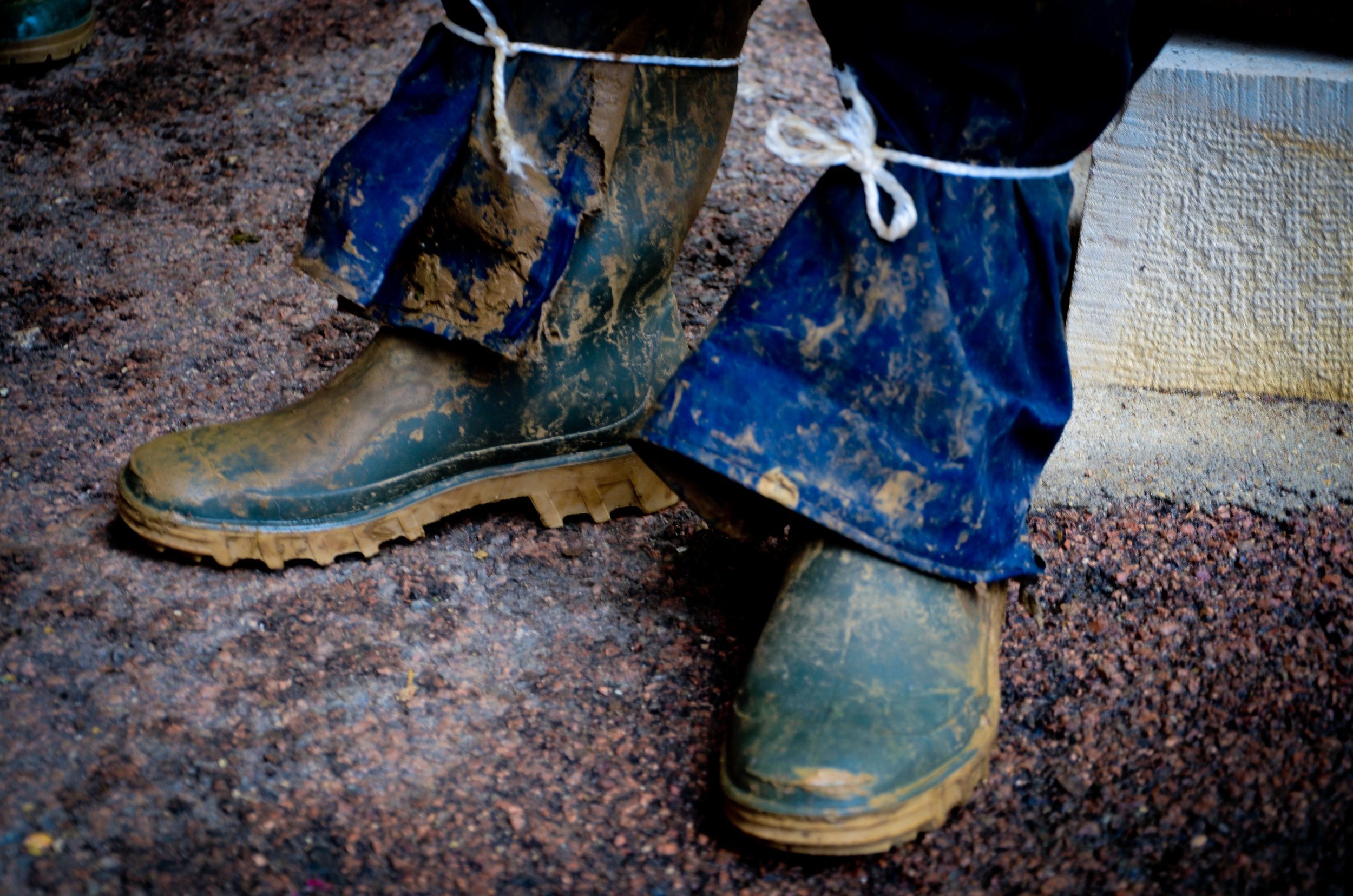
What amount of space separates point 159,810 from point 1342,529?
1.30 metres

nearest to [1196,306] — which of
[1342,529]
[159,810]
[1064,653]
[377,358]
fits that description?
[1342,529]

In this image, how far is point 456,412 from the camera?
48.3 inches

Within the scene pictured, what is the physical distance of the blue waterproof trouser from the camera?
2.91ft

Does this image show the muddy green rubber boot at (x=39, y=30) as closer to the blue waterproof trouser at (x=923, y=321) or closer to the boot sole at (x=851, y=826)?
the blue waterproof trouser at (x=923, y=321)

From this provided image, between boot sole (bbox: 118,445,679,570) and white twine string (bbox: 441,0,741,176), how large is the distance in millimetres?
383

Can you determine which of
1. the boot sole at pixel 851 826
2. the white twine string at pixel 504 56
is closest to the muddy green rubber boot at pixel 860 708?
the boot sole at pixel 851 826

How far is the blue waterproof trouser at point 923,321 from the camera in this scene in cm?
89

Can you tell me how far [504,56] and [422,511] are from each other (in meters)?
0.52

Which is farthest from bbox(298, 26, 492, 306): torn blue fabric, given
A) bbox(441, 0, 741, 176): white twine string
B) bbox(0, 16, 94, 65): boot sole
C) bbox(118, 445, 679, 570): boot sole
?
bbox(0, 16, 94, 65): boot sole

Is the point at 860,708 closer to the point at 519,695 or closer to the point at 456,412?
the point at 519,695

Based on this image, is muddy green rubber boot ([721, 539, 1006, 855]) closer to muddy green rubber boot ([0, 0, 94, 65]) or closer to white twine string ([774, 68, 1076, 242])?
white twine string ([774, 68, 1076, 242])

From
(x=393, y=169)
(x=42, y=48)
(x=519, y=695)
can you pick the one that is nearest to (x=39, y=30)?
(x=42, y=48)

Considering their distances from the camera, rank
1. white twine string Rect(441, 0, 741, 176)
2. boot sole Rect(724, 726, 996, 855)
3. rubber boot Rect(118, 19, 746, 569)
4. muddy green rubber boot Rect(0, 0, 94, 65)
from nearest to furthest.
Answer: boot sole Rect(724, 726, 996, 855) → white twine string Rect(441, 0, 741, 176) → rubber boot Rect(118, 19, 746, 569) → muddy green rubber boot Rect(0, 0, 94, 65)

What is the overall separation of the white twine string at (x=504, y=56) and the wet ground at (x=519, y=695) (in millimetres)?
474
